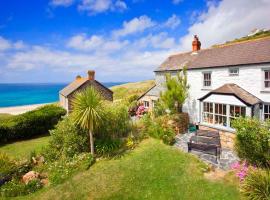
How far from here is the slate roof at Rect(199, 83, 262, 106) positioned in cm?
1527

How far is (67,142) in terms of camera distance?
14.7 m

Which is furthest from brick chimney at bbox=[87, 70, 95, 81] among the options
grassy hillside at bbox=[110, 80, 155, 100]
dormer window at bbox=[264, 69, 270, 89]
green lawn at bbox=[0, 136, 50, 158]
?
dormer window at bbox=[264, 69, 270, 89]

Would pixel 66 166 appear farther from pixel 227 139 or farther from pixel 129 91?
pixel 129 91

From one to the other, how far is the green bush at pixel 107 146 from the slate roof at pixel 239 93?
9712 mm

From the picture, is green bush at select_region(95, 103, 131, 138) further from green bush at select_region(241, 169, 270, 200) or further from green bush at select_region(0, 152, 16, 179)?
green bush at select_region(241, 169, 270, 200)

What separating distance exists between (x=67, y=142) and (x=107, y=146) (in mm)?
2996

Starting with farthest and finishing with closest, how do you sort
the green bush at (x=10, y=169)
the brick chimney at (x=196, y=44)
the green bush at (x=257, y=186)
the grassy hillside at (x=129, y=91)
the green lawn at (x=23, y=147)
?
the grassy hillside at (x=129, y=91) → the brick chimney at (x=196, y=44) → the green lawn at (x=23, y=147) → the green bush at (x=10, y=169) → the green bush at (x=257, y=186)

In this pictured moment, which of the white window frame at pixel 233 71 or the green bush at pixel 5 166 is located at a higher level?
the white window frame at pixel 233 71

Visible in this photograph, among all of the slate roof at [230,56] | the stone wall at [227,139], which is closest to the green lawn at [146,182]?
the stone wall at [227,139]

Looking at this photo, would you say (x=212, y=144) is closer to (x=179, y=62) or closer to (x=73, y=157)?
(x=73, y=157)

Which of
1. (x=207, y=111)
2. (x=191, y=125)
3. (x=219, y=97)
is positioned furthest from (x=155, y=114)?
(x=219, y=97)

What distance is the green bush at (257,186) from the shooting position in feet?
28.0

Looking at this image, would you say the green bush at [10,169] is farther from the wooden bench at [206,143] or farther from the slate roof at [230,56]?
the slate roof at [230,56]

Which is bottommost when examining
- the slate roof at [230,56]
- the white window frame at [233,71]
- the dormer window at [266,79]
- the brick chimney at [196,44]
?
the dormer window at [266,79]
